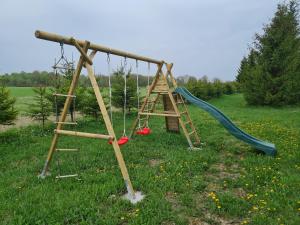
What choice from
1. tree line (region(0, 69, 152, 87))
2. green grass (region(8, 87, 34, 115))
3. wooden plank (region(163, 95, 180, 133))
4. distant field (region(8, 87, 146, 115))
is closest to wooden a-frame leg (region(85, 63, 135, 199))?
tree line (region(0, 69, 152, 87))

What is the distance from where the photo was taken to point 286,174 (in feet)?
16.0

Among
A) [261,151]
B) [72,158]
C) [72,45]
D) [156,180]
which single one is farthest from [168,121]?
[72,45]

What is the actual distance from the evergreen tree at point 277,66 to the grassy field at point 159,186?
1147 cm

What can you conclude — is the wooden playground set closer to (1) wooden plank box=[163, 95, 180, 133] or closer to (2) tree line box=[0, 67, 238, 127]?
(1) wooden plank box=[163, 95, 180, 133]

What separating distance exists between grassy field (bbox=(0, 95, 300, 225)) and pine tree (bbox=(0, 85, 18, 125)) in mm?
1045

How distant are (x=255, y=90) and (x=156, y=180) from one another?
15.8 metres

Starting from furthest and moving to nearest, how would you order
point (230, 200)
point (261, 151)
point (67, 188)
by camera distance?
point (261, 151) < point (67, 188) < point (230, 200)

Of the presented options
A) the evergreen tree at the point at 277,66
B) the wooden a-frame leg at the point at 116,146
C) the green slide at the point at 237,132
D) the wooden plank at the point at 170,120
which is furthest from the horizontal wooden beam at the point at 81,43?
the evergreen tree at the point at 277,66

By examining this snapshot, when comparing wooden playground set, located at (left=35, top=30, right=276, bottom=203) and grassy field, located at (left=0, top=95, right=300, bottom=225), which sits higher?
wooden playground set, located at (left=35, top=30, right=276, bottom=203)

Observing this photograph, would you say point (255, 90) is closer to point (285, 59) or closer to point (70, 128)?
point (285, 59)

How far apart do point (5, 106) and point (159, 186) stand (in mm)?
5857

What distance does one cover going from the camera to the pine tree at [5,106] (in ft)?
25.6

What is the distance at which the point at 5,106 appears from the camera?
7895 millimetres

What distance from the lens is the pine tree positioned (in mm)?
7816
